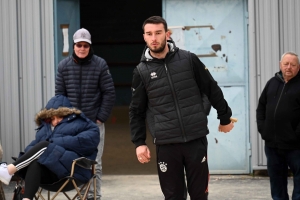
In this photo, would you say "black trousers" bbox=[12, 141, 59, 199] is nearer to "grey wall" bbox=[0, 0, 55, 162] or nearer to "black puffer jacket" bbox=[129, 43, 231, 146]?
"black puffer jacket" bbox=[129, 43, 231, 146]

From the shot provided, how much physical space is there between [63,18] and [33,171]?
12.4 feet

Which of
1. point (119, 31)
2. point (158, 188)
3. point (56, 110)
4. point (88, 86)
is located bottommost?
point (158, 188)

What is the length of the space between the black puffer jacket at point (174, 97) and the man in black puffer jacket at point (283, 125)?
1948 mm

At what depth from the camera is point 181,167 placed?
549 cm

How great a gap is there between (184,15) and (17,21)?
2.38 m

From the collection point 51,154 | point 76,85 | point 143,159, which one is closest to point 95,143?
point 51,154

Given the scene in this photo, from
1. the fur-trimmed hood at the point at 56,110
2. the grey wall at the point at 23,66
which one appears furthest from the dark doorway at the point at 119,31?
the fur-trimmed hood at the point at 56,110

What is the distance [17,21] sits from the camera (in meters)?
9.62

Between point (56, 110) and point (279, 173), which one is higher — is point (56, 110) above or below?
above

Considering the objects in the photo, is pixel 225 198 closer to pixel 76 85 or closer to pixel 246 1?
pixel 76 85

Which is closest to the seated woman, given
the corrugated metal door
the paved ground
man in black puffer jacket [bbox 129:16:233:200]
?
man in black puffer jacket [bbox 129:16:233:200]

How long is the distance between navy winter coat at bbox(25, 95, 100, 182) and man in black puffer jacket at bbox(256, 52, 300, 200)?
6.34ft

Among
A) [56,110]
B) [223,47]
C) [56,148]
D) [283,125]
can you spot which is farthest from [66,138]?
[223,47]

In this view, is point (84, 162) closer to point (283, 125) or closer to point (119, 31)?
point (283, 125)
